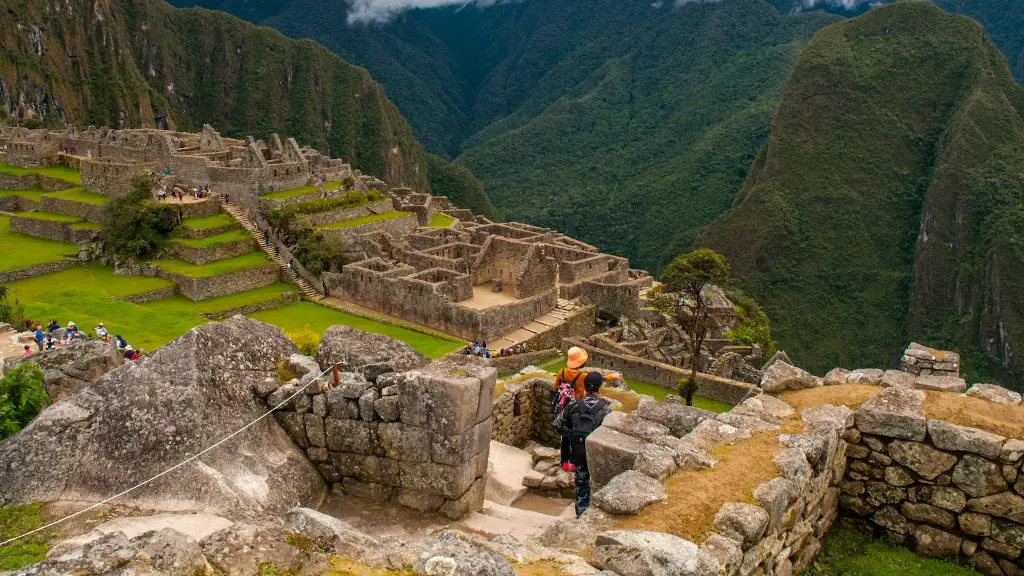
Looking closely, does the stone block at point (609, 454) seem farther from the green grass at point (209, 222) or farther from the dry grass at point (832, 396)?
the green grass at point (209, 222)

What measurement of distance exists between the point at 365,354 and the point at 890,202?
143m

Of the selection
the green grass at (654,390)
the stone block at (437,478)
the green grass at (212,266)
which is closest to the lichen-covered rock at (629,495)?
the stone block at (437,478)

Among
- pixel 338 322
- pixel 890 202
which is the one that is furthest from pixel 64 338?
pixel 890 202

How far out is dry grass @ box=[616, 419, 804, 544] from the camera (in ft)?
19.7

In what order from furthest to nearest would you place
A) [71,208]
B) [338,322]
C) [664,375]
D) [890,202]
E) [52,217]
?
1. [890,202]
2. [71,208]
3. [52,217]
4. [338,322]
5. [664,375]

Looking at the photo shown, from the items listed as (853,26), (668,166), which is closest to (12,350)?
(668,166)

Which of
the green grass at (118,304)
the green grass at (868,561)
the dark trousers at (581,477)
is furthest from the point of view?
the green grass at (118,304)

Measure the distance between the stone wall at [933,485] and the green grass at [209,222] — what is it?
35338 mm

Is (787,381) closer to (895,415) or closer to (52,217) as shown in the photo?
(895,415)

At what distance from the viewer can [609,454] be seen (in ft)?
24.3

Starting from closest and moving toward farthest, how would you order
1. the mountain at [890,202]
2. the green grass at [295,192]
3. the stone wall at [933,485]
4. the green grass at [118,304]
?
the stone wall at [933,485] < the green grass at [118,304] < the green grass at [295,192] < the mountain at [890,202]

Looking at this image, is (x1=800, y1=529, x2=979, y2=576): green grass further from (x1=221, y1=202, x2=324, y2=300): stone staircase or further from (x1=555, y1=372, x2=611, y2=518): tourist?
(x1=221, y1=202, x2=324, y2=300): stone staircase

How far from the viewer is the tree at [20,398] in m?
7.09

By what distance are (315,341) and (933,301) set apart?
11845 cm
